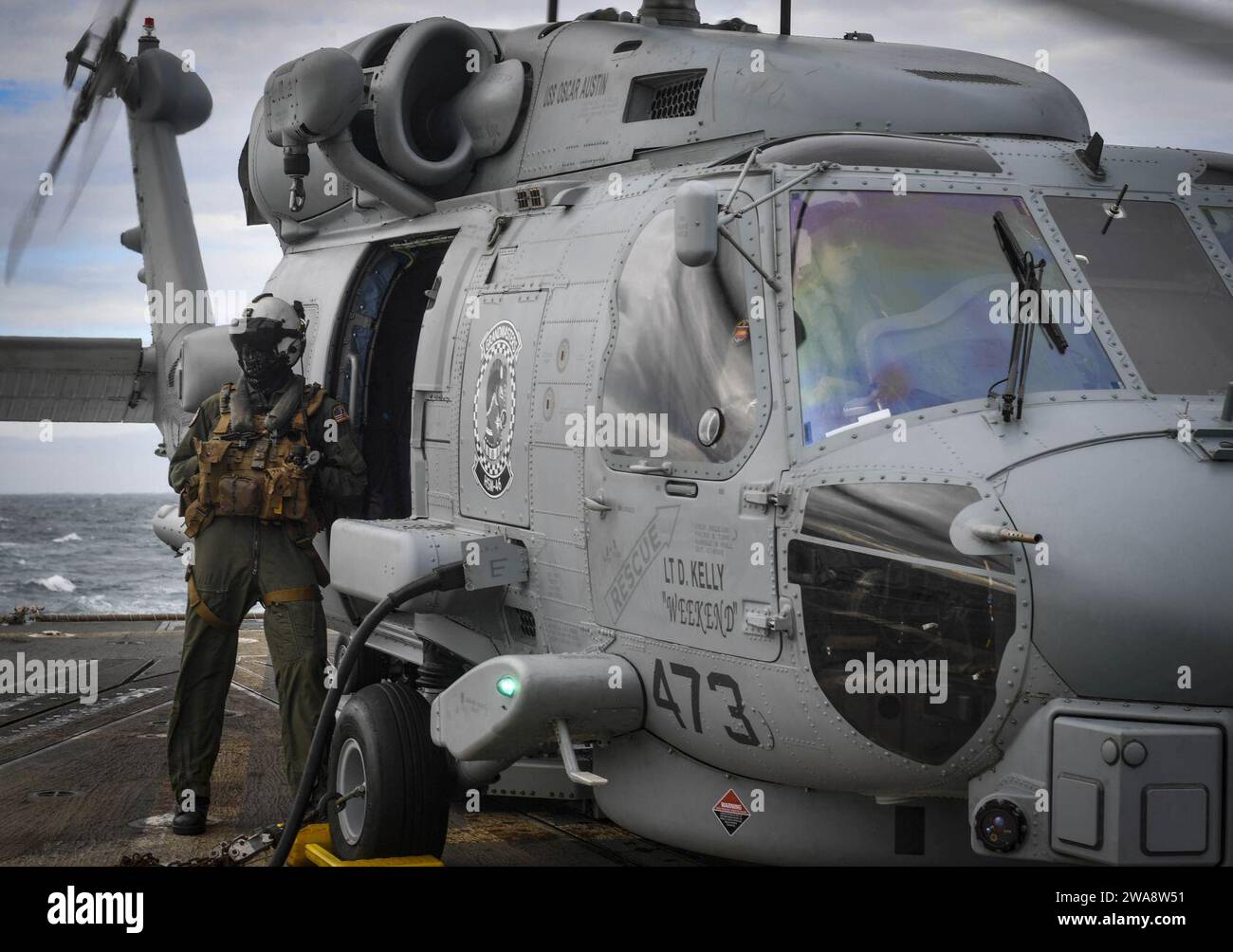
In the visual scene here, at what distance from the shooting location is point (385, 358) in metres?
7.39

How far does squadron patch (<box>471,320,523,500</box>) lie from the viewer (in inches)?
219

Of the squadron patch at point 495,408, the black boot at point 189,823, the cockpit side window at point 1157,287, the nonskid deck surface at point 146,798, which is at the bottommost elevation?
the nonskid deck surface at point 146,798

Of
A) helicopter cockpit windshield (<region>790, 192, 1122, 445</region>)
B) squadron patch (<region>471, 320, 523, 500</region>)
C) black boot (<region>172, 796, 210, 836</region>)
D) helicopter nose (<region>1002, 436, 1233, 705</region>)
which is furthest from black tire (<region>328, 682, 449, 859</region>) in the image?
helicopter nose (<region>1002, 436, 1233, 705</region>)

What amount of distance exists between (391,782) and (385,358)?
2518mm

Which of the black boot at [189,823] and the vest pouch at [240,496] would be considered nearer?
the vest pouch at [240,496]

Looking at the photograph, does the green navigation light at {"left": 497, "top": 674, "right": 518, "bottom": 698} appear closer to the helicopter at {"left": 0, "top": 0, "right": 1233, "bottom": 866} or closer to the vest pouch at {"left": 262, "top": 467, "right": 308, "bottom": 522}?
the helicopter at {"left": 0, "top": 0, "right": 1233, "bottom": 866}

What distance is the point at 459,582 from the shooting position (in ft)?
17.9

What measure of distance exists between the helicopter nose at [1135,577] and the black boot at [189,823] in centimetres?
419

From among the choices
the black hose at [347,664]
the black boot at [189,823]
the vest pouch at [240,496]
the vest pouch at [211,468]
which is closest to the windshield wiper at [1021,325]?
the black hose at [347,664]

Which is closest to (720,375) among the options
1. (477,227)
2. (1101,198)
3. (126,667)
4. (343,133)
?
(1101,198)

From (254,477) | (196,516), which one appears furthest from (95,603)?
(254,477)

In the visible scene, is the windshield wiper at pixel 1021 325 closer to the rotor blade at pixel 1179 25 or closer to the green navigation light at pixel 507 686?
the rotor blade at pixel 1179 25

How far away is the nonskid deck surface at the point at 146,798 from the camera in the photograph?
6328mm

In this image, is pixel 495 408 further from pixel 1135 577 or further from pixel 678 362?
pixel 1135 577
